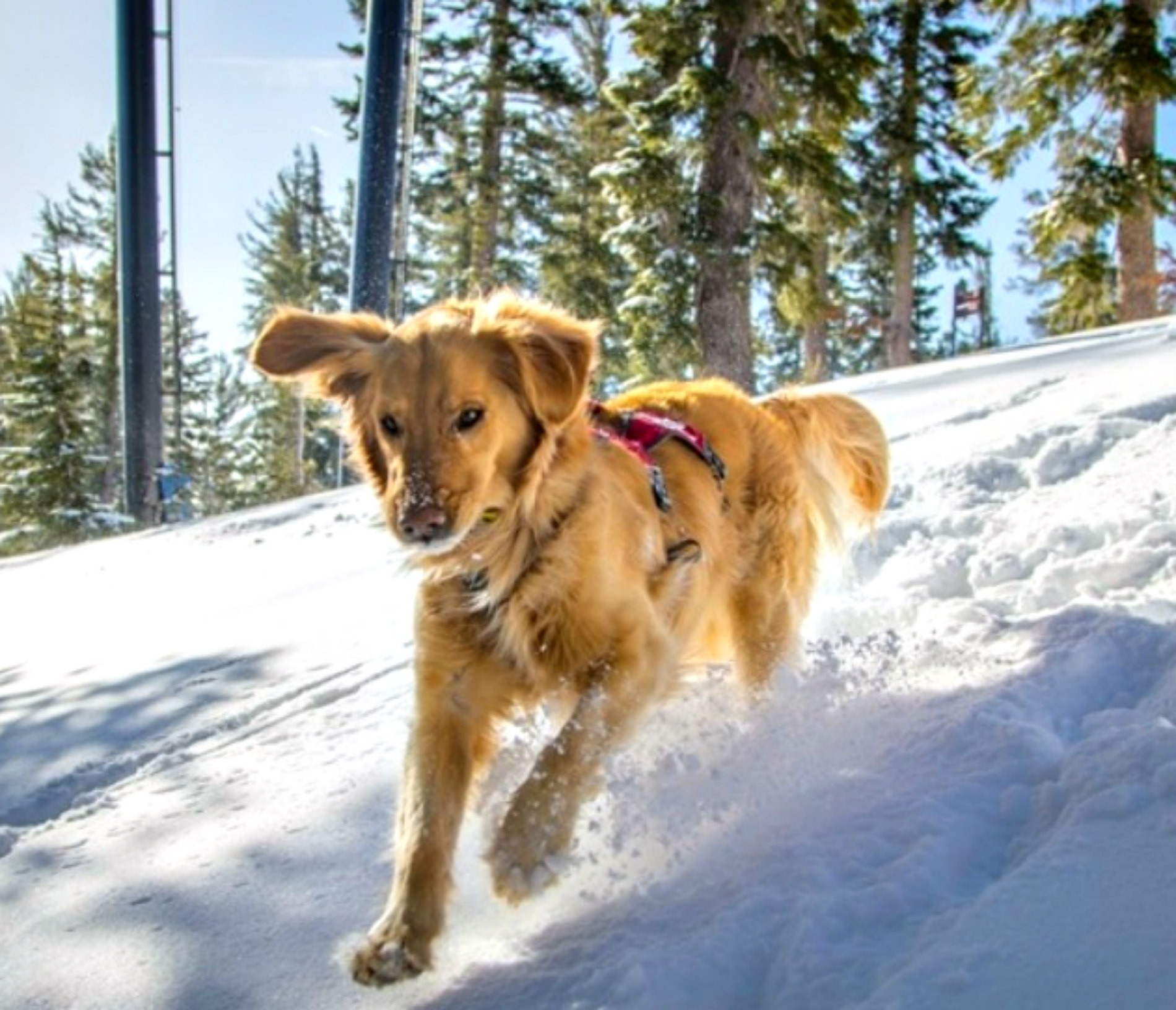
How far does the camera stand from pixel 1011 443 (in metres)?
4.92

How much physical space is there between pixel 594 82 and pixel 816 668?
804 inches

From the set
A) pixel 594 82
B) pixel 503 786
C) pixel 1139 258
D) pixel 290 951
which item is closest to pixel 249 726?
pixel 503 786

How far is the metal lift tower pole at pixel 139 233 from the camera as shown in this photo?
1030cm

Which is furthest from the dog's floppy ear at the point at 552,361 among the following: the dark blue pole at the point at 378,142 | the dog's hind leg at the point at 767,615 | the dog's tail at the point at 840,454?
the dark blue pole at the point at 378,142

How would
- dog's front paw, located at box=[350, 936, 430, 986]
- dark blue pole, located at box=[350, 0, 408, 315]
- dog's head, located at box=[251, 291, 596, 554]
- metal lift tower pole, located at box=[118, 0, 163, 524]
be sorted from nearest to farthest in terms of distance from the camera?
1. dog's front paw, located at box=[350, 936, 430, 986]
2. dog's head, located at box=[251, 291, 596, 554]
3. dark blue pole, located at box=[350, 0, 408, 315]
4. metal lift tower pole, located at box=[118, 0, 163, 524]

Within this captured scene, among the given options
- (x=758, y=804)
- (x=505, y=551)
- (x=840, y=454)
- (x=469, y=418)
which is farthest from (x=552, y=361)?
(x=840, y=454)

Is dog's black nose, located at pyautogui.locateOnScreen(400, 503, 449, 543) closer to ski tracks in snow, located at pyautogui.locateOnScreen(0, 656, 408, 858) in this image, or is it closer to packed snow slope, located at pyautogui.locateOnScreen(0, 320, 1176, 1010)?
packed snow slope, located at pyautogui.locateOnScreen(0, 320, 1176, 1010)

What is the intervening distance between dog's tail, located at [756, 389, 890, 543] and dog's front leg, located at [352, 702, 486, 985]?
2267 millimetres

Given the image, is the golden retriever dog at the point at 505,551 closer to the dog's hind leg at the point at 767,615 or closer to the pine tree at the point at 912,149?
the dog's hind leg at the point at 767,615

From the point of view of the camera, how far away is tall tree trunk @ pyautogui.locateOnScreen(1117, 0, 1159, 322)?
1354 centimetres

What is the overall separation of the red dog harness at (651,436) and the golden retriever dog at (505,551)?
0.02m

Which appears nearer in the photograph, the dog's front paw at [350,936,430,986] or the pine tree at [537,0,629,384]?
the dog's front paw at [350,936,430,986]

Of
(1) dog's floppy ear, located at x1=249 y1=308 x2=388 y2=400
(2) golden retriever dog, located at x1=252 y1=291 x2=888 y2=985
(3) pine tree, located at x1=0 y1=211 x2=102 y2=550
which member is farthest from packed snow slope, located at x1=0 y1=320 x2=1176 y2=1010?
(3) pine tree, located at x1=0 y1=211 x2=102 y2=550

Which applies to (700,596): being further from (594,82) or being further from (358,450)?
(594,82)
